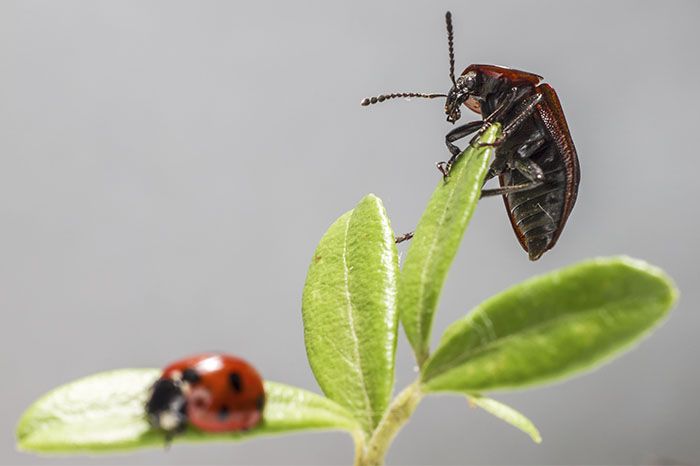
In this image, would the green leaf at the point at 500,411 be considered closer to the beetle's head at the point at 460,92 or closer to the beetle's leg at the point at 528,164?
the beetle's leg at the point at 528,164

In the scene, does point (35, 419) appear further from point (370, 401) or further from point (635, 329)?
point (635, 329)

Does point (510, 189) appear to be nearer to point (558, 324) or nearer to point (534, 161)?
point (534, 161)

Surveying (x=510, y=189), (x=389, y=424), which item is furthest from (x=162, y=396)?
(x=510, y=189)

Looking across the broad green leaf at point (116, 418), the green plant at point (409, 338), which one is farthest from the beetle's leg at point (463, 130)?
the broad green leaf at point (116, 418)

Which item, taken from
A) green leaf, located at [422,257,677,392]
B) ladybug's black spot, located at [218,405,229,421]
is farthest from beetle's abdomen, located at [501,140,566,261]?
ladybug's black spot, located at [218,405,229,421]

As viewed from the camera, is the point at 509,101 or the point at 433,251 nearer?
the point at 433,251

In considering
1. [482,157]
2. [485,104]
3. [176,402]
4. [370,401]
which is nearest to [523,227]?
[485,104]

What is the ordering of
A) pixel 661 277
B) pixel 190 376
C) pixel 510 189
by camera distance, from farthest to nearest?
pixel 510 189, pixel 190 376, pixel 661 277
